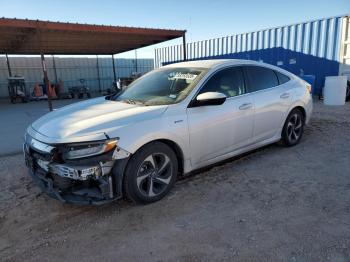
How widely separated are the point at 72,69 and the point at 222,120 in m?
24.5

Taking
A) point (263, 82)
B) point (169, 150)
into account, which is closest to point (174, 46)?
point (263, 82)

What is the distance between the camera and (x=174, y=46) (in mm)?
19453

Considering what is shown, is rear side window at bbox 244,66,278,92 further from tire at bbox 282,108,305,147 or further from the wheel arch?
the wheel arch

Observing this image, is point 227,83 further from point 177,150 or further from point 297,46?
point 297,46

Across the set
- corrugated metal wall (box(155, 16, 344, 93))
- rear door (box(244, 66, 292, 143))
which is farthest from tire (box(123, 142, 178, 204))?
corrugated metal wall (box(155, 16, 344, 93))

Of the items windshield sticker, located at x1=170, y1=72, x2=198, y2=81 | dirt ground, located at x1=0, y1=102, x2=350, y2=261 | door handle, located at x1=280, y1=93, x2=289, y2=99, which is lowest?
dirt ground, located at x1=0, y1=102, x2=350, y2=261

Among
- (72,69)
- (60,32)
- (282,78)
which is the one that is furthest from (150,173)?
(72,69)

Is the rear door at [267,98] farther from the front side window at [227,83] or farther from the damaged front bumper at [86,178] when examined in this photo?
the damaged front bumper at [86,178]

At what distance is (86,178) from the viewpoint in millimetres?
2703

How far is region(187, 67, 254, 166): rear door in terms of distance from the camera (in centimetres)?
342

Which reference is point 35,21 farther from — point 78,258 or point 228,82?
point 78,258

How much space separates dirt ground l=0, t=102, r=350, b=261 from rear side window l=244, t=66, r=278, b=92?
1.19m

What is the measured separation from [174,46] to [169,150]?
1730cm

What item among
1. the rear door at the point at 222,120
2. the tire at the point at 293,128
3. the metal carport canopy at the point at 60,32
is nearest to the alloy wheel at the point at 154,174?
the rear door at the point at 222,120
